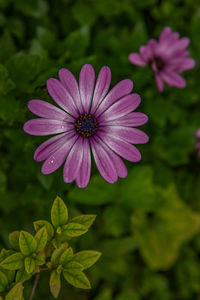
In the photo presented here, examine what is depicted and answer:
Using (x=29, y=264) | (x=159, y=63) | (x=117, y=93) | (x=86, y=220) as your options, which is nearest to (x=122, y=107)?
(x=117, y=93)

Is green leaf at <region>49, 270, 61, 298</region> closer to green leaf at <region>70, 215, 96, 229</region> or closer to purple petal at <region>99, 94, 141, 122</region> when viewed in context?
green leaf at <region>70, 215, 96, 229</region>

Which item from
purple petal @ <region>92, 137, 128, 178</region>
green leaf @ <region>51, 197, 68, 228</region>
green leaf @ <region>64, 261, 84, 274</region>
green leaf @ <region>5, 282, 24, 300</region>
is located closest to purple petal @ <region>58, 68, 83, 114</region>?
purple petal @ <region>92, 137, 128, 178</region>

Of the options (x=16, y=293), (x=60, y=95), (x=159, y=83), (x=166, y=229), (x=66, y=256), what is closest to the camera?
(x=16, y=293)

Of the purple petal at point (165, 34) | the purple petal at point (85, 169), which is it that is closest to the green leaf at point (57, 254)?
the purple petal at point (85, 169)

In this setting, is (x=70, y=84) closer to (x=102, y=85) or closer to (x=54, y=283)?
(x=102, y=85)

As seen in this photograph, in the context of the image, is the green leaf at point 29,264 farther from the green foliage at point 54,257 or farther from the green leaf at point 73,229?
the green leaf at point 73,229

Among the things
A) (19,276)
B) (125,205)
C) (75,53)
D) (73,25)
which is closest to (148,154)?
(125,205)
